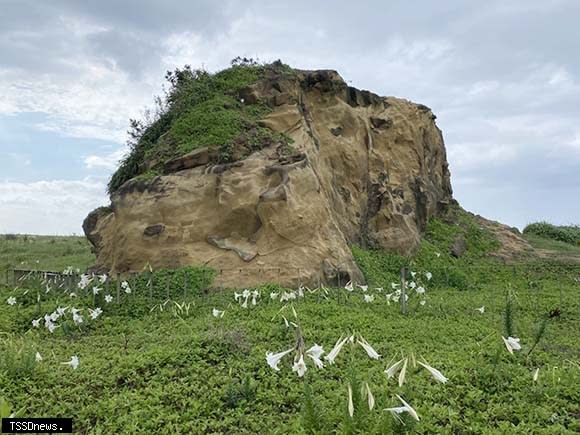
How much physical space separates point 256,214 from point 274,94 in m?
4.19

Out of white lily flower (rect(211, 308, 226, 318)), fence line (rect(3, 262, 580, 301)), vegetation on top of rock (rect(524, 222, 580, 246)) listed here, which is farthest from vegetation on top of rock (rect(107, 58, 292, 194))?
vegetation on top of rock (rect(524, 222, 580, 246))

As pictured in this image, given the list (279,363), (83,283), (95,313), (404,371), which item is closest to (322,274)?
(83,283)

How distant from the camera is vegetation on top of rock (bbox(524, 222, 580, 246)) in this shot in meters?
26.1

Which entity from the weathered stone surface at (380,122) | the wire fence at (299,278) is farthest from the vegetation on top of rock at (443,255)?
the weathered stone surface at (380,122)

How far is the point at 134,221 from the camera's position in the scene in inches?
458

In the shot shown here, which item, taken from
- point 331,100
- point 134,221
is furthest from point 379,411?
point 331,100

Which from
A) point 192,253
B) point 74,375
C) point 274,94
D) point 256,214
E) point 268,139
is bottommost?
point 74,375

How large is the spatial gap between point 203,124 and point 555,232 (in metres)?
20.4

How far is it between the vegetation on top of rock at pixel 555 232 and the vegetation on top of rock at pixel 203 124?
17.7m

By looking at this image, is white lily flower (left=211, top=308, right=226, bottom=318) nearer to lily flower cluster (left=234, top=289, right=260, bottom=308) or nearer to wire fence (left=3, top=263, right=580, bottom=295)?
lily flower cluster (left=234, top=289, right=260, bottom=308)

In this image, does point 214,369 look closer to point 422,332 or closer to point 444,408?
point 444,408

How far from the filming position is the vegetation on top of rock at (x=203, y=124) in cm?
1263

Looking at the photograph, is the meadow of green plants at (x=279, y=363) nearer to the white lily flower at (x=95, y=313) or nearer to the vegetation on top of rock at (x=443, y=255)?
the white lily flower at (x=95, y=313)

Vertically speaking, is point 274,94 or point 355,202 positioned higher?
point 274,94
